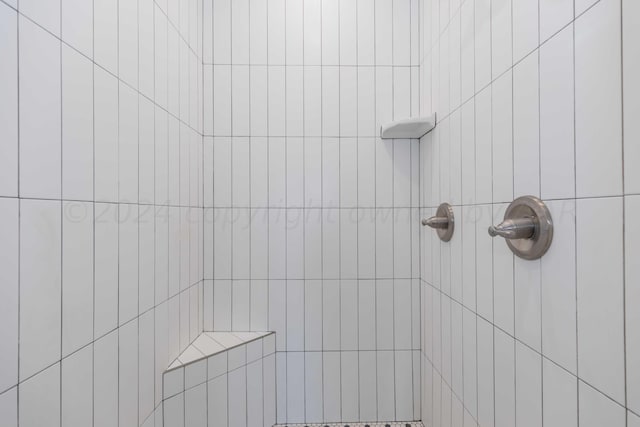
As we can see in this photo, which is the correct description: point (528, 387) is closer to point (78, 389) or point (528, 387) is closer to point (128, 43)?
point (78, 389)

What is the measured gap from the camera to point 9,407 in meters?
0.54

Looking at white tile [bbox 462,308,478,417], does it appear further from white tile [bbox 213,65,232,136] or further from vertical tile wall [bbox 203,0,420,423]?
white tile [bbox 213,65,232,136]

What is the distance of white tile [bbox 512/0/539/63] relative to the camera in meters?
0.67

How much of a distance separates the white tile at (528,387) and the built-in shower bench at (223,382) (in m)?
1.00

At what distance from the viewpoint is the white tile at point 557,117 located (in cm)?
57

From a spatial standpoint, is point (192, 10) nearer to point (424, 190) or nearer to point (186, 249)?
point (186, 249)

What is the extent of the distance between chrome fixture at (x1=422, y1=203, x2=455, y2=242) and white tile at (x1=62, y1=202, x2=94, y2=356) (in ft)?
3.57

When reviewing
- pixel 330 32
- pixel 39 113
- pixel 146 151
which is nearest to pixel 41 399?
pixel 39 113

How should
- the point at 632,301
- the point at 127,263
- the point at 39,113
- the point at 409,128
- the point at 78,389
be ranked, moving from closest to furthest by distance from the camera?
1. the point at 632,301
2. the point at 39,113
3. the point at 78,389
4. the point at 127,263
5. the point at 409,128

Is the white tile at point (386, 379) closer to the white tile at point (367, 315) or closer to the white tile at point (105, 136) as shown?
the white tile at point (367, 315)

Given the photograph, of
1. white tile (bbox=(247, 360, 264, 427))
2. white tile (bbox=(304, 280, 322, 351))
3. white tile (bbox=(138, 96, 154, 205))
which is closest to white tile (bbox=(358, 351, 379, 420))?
white tile (bbox=(304, 280, 322, 351))

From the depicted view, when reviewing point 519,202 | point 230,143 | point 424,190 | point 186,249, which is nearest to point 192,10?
point 230,143

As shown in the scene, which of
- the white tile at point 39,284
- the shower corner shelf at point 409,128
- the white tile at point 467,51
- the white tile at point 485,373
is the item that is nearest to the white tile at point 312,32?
the shower corner shelf at point 409,128

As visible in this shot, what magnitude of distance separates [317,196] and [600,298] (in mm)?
1073
